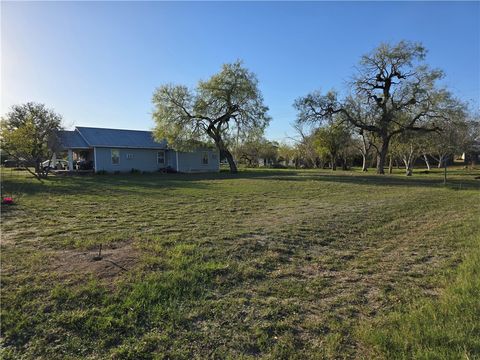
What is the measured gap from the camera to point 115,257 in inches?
174

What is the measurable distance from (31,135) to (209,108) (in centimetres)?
1337

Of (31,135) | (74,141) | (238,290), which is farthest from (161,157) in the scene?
(238,290)

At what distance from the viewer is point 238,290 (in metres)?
3.50

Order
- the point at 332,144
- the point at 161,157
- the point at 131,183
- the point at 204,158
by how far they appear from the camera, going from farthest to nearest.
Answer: the point at 332,144
the point at 204,158
the point at 161,157
the point at 131,183

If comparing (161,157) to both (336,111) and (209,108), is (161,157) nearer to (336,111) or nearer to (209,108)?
(209,108)

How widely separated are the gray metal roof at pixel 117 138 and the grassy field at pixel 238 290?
20.2 metres

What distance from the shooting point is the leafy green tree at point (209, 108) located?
2633cm

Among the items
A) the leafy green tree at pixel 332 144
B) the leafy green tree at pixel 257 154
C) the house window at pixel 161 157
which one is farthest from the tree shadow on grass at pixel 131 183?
the leafy green tree at pixel 257 154

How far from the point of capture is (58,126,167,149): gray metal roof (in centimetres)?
2531

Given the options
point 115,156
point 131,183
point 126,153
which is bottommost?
point 131,183

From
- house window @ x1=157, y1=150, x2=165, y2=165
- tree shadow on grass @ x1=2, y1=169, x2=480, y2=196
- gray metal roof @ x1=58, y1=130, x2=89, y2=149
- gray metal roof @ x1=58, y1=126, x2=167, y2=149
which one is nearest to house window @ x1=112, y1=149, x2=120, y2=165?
gray metal roof @ x1=58, y1=126, x2=167, y2=149

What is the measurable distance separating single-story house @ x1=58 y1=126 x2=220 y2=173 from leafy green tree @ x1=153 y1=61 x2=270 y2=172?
98.5 inches

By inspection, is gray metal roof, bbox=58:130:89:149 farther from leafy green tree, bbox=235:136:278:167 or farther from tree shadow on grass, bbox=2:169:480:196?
leafy green tree, bbox=235:136:278:167

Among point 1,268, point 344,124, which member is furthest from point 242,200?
point 344,124
